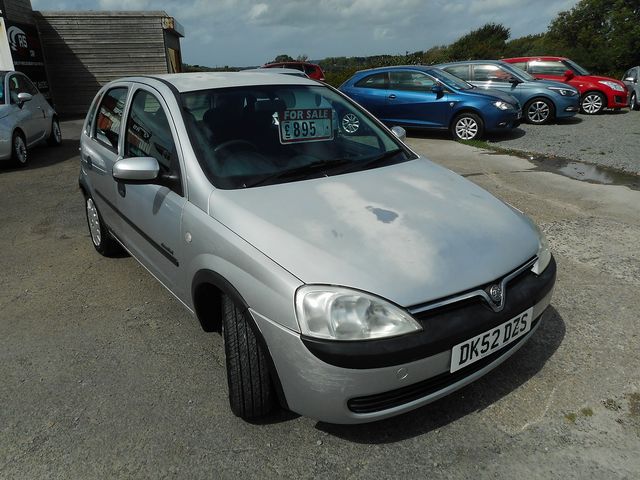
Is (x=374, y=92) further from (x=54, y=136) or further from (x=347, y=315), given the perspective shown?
(x=347, y=315)

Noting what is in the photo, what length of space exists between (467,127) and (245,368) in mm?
8971

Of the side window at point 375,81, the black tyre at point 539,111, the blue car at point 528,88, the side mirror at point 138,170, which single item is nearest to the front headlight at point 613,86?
the blue car at point 528,88

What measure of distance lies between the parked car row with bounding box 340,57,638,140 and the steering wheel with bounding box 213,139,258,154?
316 inches

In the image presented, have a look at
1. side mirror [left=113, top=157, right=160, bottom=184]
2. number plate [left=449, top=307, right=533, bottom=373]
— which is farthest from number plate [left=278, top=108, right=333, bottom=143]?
number plate [left=449, top=307, right=533, bottom=373]

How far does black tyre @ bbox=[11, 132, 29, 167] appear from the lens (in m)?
8.02

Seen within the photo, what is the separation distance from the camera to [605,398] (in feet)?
8.09

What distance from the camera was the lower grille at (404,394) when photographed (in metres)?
1.97

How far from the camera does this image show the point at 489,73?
11711mm

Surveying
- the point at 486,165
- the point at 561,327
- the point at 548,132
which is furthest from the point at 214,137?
the point at 548,132

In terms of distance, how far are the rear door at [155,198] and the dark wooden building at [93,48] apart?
50.4ft

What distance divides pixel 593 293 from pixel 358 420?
2362 millimetres

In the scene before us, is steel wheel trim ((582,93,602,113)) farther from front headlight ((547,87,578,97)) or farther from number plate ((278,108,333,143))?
number plate ((278,108,333,143))

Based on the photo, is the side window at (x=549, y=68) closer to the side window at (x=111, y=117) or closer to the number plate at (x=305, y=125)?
the number plate at (x=305, y=125)

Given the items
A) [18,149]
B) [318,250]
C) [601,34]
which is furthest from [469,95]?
[601,34]
